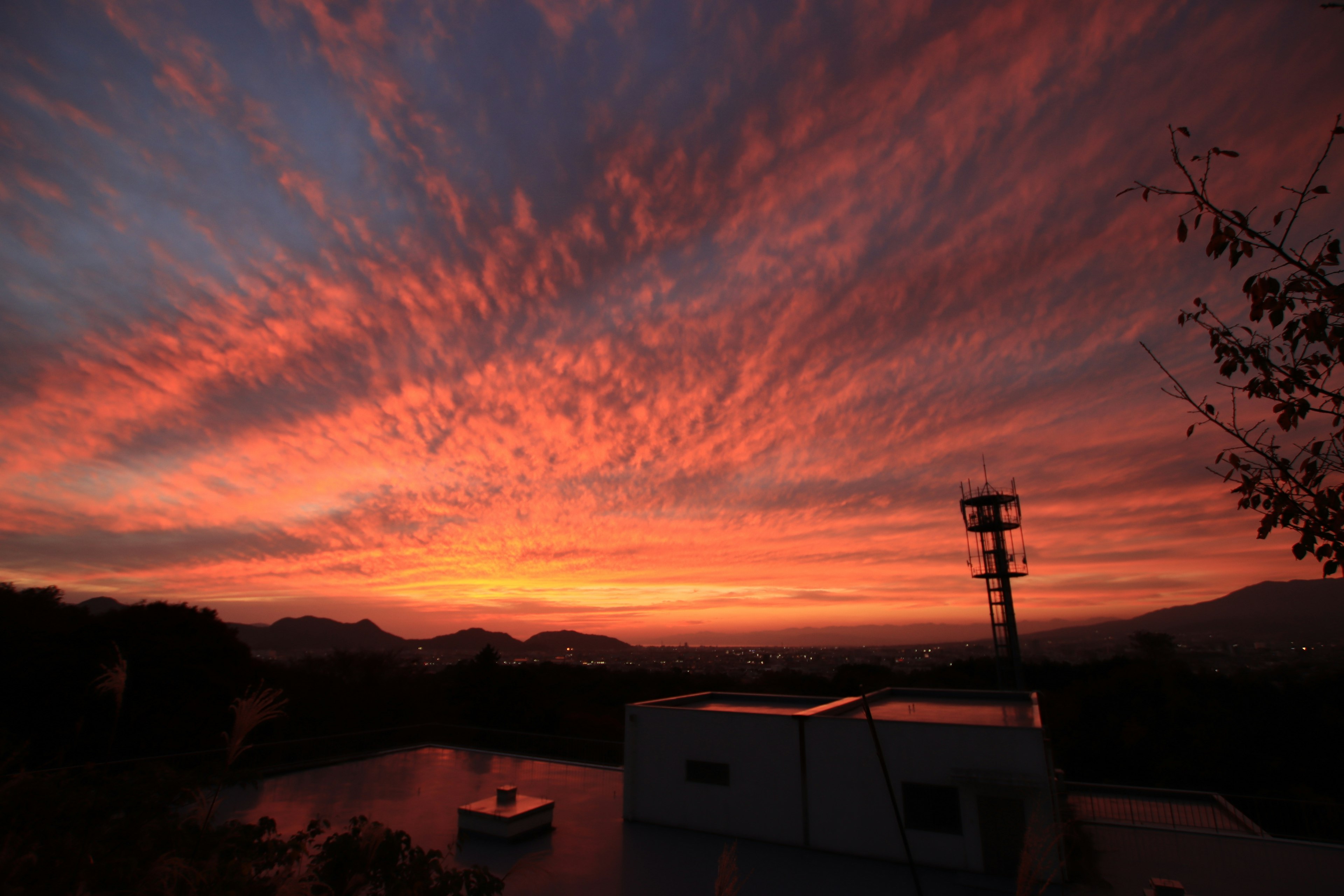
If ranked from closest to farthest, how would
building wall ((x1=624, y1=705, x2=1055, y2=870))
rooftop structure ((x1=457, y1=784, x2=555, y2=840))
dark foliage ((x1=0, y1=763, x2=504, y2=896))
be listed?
dark foliage ((x1=0, y1=763, x2=504, y2=896)) → building wall ((x1=624, y1=705, x2=1055, y2=870)) → rooftop structure ((x1=457, y1=784, x2=555, y2=840))

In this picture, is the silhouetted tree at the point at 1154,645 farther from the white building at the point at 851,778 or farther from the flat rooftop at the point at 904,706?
the white building at the point at 851,778

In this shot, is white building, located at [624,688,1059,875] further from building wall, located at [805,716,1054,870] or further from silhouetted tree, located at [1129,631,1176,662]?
silhouetted tree, located at [1129,631,1176,662]

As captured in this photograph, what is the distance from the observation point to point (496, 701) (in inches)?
1613

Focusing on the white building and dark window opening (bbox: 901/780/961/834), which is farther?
dark window opening (bbox: 901/780/961/834)

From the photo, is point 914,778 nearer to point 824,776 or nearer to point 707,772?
point 824,776

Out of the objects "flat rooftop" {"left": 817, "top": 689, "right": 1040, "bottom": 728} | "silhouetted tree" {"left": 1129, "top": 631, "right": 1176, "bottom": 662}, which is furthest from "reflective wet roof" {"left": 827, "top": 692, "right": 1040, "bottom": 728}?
"silhouetted tree" {"left": 1129, "top": 631, "right": 1176, "bottom": 662}

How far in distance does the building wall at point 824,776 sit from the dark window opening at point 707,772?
0.10 m

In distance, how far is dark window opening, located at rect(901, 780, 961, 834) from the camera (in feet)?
42.4

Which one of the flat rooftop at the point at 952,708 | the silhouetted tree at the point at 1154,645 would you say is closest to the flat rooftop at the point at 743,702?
the flat rooftop at the point at 952,708

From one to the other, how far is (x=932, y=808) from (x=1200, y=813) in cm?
1234

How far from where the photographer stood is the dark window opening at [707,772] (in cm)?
1550

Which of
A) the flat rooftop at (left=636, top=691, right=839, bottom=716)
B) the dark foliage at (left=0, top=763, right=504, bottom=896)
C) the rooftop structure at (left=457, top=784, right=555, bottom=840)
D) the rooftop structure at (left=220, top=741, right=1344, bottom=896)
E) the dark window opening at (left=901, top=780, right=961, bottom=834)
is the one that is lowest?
the rooftop structure at (left=220, top=741, right=1344, bottom=896)

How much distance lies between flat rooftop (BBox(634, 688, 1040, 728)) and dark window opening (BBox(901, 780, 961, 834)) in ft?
4.31

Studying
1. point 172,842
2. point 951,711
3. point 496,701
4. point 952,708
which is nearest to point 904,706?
point 952,708
